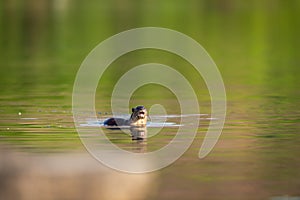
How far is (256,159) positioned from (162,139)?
315 centimetres

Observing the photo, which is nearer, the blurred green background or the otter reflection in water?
the blurred green background

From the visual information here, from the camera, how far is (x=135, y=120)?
79.8 feet

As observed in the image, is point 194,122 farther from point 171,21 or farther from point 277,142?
point 171,21

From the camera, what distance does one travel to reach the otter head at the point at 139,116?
24156 millimetres

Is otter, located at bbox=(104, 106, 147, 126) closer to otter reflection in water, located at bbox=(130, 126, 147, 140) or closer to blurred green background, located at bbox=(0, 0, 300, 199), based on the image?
otter reflection in water, located at bbox=(130, 126, 147, 140)

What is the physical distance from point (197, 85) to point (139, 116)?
10.8 m

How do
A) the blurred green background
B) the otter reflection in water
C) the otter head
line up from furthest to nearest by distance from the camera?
1. the otter head
2. the otter reflection in water
3. the blurred green background

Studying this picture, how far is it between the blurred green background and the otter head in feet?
4.51

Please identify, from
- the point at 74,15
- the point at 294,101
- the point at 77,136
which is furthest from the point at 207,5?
the point at 77,136

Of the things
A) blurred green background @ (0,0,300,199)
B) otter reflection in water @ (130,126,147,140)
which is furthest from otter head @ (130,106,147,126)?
blurred green background @ (0,0,300,199)

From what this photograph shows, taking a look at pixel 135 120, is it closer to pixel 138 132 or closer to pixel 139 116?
pixel 139 116

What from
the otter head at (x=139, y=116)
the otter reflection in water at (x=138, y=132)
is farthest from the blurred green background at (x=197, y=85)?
the otter head at (x=139, y=116)

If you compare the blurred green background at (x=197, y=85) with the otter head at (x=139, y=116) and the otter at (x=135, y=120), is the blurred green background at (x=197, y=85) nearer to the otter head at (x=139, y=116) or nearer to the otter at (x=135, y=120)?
the otter at (x=135, y=120)

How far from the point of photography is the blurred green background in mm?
18234
